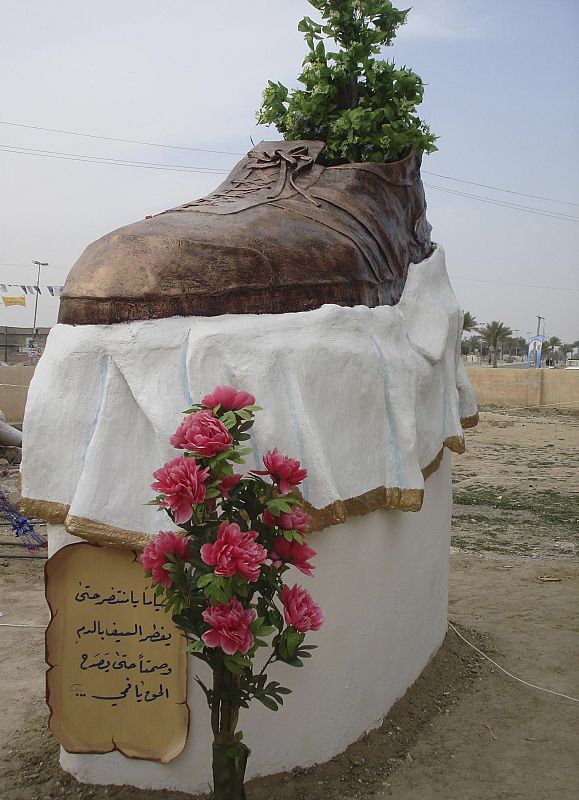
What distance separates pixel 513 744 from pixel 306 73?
12.3 ft

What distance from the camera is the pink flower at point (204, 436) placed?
2.37 m

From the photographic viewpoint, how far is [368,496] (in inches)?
137

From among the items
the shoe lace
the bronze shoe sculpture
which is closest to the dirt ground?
the bronze shoe sculpture

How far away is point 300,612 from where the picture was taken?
2549 mm

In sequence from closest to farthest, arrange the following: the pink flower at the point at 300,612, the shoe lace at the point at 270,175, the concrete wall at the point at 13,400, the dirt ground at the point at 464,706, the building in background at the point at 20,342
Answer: the pink flower at the point at 300,612 → the dirt ground at the point at 464,706 → the shoe lace at the point at 270,175 → the concrete wall at the point at 13,400 → the building in background at the point at 20,342

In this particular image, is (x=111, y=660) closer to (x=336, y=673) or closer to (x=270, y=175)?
(x=336, y=673)

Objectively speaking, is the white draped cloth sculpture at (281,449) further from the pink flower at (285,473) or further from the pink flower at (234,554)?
the pink flower at (234,554)

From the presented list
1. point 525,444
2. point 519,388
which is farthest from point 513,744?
point 519,388

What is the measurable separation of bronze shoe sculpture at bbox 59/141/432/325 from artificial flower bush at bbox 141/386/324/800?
87 cm

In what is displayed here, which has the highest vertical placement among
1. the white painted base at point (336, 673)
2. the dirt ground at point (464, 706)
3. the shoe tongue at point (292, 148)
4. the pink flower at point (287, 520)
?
the shoe tongue at point (292, 148)

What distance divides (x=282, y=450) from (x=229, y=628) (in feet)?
3.08

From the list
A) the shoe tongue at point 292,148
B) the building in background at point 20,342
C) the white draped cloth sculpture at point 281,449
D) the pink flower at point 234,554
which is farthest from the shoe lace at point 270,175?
the building in background at point 20,342

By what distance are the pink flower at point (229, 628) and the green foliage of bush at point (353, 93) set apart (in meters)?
2.85

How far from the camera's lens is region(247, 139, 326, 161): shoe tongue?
13.9ft
